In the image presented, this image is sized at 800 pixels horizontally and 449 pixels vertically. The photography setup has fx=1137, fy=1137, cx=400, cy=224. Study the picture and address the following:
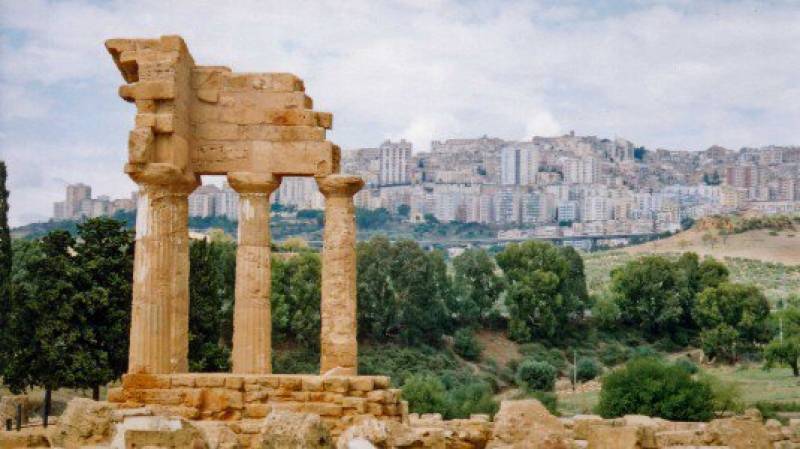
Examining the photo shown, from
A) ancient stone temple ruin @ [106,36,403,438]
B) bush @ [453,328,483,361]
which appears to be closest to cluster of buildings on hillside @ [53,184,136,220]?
bush @ [453,328,483,361]

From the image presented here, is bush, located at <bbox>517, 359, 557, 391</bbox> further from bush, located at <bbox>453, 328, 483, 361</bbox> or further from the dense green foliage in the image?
the dense green foliage

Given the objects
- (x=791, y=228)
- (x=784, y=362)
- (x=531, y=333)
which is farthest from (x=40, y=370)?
(x=791, y=228)

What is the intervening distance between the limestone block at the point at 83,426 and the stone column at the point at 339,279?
746cm

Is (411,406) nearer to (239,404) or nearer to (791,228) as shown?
(239,404)

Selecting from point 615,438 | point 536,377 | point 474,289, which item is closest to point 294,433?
point 615,438

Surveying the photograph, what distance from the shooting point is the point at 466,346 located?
80312 millimetres

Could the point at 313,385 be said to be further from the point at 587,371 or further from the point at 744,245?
the point at 744,245

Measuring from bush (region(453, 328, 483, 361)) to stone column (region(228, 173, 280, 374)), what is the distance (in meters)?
57.8

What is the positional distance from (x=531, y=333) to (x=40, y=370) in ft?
165

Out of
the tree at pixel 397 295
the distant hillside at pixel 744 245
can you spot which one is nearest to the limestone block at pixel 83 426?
the tree at pixel 397 295

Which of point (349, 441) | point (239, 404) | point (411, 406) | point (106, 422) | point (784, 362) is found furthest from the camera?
point (784, 362)

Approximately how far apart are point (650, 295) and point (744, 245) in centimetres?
4749

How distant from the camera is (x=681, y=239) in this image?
14412cm

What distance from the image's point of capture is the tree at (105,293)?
42.1 meters
